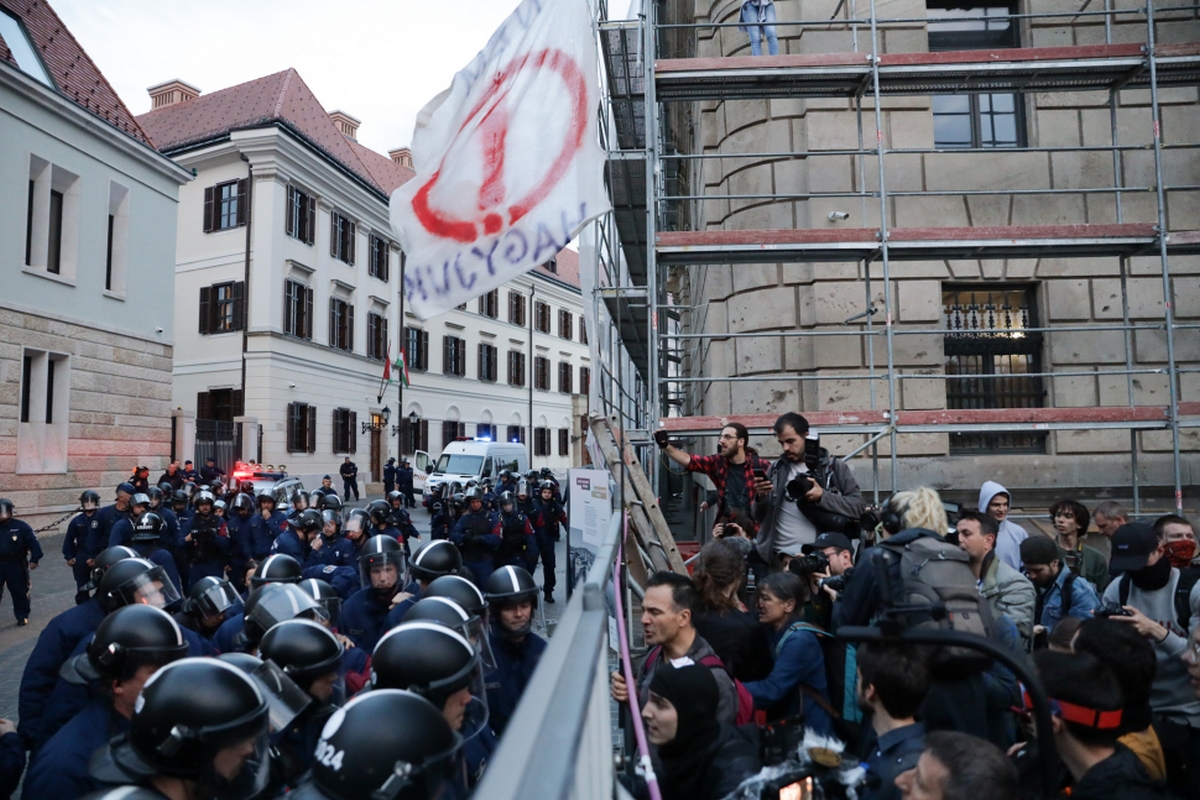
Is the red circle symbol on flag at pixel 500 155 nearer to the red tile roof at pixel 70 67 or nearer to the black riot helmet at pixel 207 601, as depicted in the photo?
the black riot helmet at pixel 207 601

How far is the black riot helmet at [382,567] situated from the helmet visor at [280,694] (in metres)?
2.38

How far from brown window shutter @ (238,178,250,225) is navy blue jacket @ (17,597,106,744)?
27.1 meters

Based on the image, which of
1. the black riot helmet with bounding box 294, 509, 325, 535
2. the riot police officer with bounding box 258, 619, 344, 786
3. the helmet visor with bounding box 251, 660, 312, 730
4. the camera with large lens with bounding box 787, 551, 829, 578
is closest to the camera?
the helmet visor with bounding box 251, 660, 312, 730

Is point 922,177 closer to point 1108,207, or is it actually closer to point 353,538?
point 1108,207

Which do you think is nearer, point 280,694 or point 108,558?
point 280,694

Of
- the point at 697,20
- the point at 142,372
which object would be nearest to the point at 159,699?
the point at 697,20

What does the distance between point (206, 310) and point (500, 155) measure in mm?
28385

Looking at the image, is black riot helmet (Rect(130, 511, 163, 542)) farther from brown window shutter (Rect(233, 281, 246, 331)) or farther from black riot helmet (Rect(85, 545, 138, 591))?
brown window shutter (Rect(233, 281, 246, 331))

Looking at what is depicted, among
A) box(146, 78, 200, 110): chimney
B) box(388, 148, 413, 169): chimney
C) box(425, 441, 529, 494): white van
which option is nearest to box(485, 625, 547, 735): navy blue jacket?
box(425, 441, 529, 494): white van

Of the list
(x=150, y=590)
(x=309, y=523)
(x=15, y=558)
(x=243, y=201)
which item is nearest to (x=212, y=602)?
(x=150, y=590)

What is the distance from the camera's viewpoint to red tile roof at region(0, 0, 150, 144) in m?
20.4

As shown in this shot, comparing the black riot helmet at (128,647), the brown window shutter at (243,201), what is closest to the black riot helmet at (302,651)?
the black riot helmet at (128,647)

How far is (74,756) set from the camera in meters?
2.98

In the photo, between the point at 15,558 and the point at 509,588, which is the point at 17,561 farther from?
the point at 509,588
